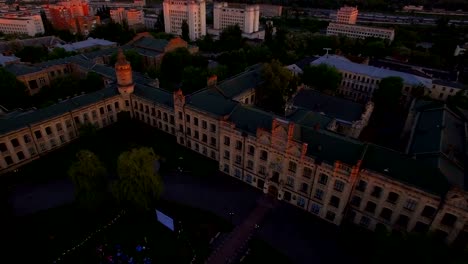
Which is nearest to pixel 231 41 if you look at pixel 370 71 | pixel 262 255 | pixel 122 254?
pixel 370 71

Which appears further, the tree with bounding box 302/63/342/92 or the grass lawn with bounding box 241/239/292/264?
the tree with bounding box 302/63/342/92

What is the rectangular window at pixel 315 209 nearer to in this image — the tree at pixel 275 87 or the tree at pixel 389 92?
the tree at pixel 275 87

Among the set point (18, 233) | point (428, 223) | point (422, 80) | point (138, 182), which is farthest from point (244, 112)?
point (422, 80)

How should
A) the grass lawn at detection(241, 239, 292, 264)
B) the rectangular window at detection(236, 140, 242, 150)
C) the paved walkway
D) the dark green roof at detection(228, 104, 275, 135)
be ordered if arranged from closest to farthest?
the grass lawn at detection(241, 239, 292, 264)
the paved walkway
the dark green roof at detection(228, 104, 275, 135)
the rectangular window at detection(236, 140, 242, 150)

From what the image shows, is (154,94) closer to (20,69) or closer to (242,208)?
(242,208)

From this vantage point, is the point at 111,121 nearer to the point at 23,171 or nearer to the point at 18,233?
the point at 23,171

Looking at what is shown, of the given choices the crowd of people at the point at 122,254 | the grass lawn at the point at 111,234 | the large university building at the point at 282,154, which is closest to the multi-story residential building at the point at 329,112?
the large university building at the point at 282,154

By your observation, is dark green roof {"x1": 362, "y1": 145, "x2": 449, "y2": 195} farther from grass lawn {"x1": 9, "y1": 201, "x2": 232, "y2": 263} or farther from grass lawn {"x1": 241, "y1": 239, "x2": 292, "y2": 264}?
grass lawn {"x1": 9, "y1": 201, "x2": 232, "y2": 263}

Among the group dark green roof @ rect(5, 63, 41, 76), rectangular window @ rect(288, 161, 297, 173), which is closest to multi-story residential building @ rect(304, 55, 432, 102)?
rectangular window @ rect(288, 161, 297, 173)
